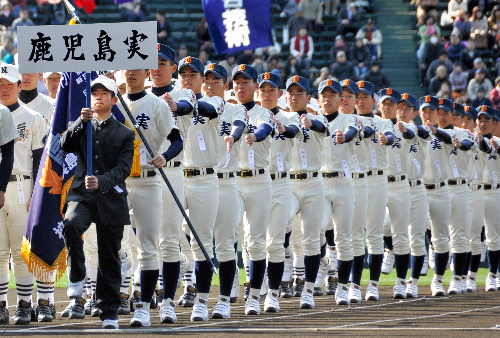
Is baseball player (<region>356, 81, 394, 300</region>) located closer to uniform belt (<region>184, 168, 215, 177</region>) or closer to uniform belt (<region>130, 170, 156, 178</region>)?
uniform belt (<region>184, 168, 215, 177</region>)

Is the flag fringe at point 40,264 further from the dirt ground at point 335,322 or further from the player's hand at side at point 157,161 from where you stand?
the player's hand at side at point 157,161

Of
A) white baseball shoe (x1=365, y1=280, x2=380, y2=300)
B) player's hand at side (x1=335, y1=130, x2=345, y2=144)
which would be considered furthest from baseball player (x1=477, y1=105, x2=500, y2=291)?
player's hand at side (x1=335, y1=130, x2=345, y2=144)

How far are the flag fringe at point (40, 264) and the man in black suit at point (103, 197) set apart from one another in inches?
33.9

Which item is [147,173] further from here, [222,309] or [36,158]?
[222,309]

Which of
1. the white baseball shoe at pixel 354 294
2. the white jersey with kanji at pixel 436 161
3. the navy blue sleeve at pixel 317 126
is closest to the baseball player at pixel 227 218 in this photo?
the navy blue sleeve at pixel 317 126

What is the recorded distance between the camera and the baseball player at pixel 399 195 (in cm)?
1338

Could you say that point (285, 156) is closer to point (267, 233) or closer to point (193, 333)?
point (267, 233)

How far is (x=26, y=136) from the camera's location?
33.3ft

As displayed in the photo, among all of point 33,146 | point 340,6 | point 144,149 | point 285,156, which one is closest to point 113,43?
point 144,149

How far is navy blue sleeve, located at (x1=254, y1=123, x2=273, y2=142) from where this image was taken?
10.3 m

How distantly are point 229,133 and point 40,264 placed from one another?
8.22 ft

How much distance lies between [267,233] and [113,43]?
326cm

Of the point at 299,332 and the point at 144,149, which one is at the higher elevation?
the point at 144,149

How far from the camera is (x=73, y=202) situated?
8586 millimetres
